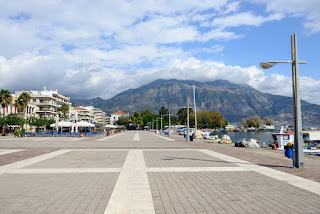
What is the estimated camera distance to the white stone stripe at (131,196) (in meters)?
5.08

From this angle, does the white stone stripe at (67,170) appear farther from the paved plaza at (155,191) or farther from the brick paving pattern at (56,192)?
the brick paving pattern at (56,192)

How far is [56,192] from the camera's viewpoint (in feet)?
21.0

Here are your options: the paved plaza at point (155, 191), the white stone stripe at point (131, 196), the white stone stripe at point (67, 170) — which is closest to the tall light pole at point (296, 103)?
the paved plaza at point (155, 191)

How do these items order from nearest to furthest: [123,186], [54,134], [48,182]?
[123,186]
[48,182]
[54,134]

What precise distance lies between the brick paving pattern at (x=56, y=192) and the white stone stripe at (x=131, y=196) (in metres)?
0.19

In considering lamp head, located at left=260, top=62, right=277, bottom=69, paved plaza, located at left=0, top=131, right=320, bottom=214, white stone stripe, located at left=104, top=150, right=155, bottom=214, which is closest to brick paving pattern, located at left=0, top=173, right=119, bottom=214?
paved plaza, located at left=0, top=131, right=320, bottom=214

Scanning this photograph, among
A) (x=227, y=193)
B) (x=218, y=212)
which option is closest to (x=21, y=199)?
(x=218, y=212)

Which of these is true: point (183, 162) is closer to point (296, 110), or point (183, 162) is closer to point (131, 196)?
point (296, 110)

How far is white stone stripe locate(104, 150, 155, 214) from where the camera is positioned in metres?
5.08

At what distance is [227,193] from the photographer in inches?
249

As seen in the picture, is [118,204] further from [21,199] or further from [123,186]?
[21,199]

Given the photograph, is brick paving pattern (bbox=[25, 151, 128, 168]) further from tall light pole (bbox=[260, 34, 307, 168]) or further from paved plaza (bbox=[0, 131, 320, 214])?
tall light pole (bbox=[260, 34, 307, 168])

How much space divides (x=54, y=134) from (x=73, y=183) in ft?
121

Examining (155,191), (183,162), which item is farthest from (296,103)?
(155,191)
